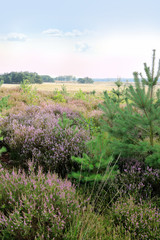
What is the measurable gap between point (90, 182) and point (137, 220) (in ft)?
3.03

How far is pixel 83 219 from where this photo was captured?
209 centimetres

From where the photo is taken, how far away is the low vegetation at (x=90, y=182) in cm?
192

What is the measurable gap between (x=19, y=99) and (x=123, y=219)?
305 inches

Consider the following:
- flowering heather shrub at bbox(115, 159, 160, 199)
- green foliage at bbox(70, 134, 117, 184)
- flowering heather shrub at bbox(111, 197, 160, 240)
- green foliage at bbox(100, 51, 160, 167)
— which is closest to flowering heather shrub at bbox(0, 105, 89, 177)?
green foliage at bbox(70, 134, 117, 184)

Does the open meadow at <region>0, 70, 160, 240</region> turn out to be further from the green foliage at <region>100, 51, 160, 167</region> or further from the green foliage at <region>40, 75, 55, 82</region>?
the green foliage at <region>40, 75, 55, 82</region>

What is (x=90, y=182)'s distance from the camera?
300 cm

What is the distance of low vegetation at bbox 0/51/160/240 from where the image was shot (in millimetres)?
1925

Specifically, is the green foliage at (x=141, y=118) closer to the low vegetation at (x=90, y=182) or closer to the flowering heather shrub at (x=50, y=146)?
the low vegetation at (x=90, y=182)

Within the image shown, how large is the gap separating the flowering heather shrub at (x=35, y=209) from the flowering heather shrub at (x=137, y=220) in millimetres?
559

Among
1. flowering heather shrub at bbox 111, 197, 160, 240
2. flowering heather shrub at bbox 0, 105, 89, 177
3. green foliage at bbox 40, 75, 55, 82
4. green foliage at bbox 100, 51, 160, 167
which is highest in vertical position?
green foliage at bbox 40, 75, 55, 82

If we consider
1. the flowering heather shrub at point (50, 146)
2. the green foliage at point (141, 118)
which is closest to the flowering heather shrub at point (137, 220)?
the green foliage at point (141, 118)

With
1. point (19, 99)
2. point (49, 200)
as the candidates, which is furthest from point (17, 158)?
point (19, 99)

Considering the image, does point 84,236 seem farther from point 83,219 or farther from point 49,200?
point 49,200

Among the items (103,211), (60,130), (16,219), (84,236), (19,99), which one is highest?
(19,99)
